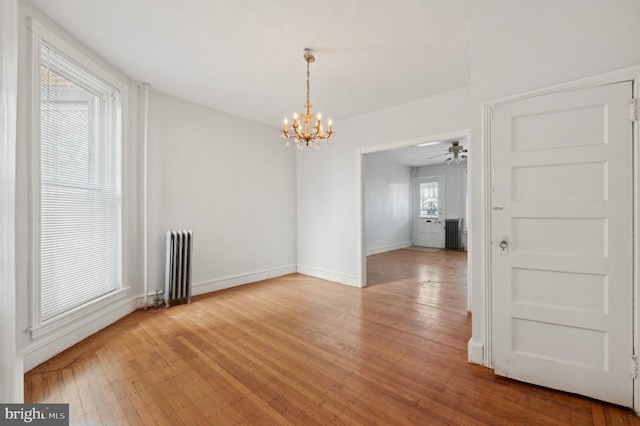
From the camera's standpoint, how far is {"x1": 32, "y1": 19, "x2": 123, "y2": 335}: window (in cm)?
241

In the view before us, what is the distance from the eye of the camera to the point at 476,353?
7.77 ft

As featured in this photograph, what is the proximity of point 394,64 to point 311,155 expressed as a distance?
8.61ft

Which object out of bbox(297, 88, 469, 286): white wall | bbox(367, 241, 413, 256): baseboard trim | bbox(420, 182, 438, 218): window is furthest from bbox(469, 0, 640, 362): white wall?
bbox(420, 182, 438, 218): window

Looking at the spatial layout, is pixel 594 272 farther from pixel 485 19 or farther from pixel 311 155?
pixel 311 155

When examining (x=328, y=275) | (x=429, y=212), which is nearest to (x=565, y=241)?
(x=328, y=275)

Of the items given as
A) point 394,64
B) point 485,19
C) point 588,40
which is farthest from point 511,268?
point 394,64

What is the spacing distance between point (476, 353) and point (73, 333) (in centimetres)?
371

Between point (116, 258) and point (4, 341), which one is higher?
A: point (4, 341)

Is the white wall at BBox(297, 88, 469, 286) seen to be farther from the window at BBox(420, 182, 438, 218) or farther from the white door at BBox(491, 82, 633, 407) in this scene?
the window at BBox(420, 182, 438, 218)

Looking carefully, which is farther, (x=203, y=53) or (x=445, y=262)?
(x=445, y=262)

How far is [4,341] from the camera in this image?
12.0 inches

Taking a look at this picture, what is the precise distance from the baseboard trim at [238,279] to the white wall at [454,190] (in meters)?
5.94

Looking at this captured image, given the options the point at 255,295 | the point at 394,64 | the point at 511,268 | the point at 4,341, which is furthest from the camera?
the point at 255,295

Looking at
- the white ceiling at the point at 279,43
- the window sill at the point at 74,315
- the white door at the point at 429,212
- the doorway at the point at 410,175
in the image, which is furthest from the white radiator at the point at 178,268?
the white door at the point at 429,212
